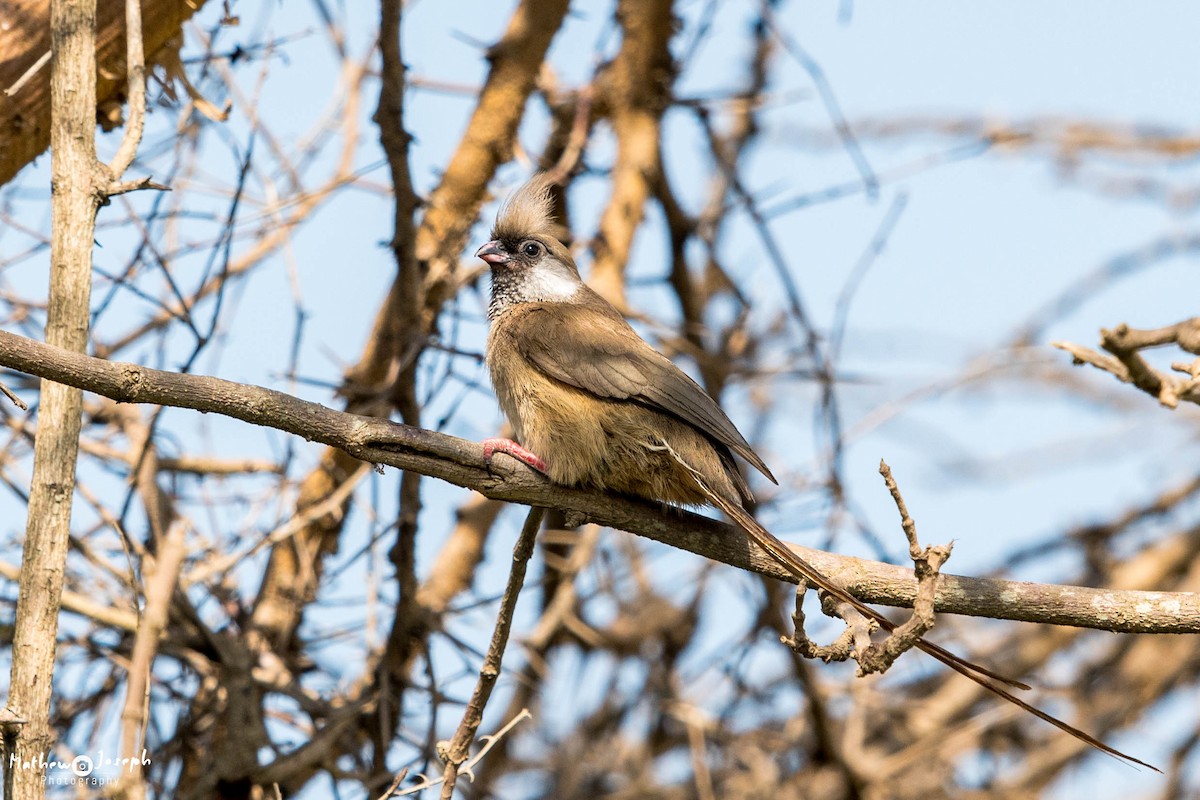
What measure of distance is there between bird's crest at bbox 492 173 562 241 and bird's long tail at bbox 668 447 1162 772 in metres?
1.66

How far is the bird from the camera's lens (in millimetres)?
3619

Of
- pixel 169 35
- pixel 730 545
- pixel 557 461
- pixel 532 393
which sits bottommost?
pixel 730 545

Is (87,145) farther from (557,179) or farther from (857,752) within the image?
(857,752)

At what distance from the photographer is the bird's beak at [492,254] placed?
481cm

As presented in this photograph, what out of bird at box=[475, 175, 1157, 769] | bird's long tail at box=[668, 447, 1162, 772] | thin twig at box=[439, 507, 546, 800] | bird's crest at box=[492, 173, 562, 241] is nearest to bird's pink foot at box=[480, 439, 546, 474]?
bird at box=[475, 175, 1157, 769]

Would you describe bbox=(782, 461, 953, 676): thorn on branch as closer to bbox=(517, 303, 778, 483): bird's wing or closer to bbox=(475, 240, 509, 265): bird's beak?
bbox=(517, 303, 778, 483): bird's wing

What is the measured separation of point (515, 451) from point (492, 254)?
142 cm

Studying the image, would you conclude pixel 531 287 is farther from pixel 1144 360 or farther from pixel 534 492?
pixel 1144 360

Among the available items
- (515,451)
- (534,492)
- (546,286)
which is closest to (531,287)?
(546,286)

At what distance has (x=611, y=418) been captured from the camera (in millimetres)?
3793

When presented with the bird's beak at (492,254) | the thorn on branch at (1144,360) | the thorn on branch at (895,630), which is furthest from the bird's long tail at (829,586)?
the bird's beak at (492,254)

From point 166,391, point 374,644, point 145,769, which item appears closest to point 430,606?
point 374,644

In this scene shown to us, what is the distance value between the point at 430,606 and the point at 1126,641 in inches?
148

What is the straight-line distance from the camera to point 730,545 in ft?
11.1
